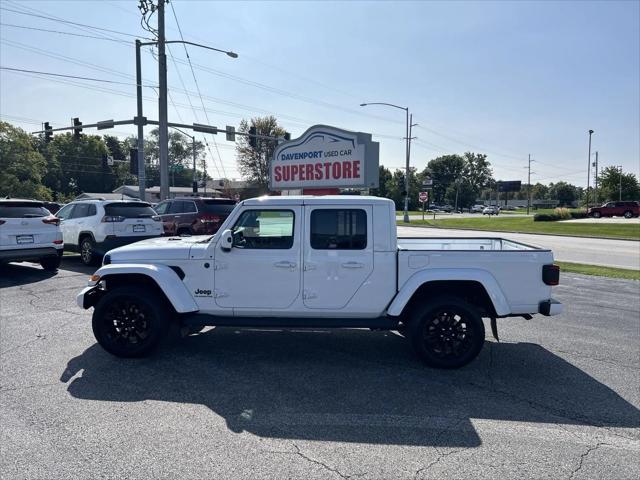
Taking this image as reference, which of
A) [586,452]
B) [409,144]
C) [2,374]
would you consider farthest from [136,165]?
[409,144]

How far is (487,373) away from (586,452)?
5.02 feet

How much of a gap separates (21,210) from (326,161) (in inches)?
342

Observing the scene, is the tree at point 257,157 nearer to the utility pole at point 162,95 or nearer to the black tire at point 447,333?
the utility pole at point 162,95

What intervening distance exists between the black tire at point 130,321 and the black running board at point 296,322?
35cm

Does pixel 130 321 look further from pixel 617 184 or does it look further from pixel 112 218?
pixel 617 184

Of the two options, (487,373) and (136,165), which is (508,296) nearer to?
(487,373)

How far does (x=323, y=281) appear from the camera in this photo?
4781 mm

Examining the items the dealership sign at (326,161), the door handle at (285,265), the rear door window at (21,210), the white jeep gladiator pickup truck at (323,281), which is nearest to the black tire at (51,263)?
the rear door window at (21,210)

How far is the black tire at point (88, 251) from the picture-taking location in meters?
11.3

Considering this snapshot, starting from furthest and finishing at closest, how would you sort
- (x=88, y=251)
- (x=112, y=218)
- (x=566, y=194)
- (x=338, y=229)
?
(x=566, y=194) → (x=88, y=251) → (x=112, y=218) → (x=338, y=229)

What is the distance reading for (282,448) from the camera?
320cm

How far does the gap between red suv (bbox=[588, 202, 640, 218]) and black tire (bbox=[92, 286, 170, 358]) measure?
169 ft

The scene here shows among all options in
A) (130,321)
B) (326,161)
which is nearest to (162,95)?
(326,161)

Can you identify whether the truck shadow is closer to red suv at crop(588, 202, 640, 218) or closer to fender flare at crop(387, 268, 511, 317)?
fender flare at crop(387, 268, 511, 317)
